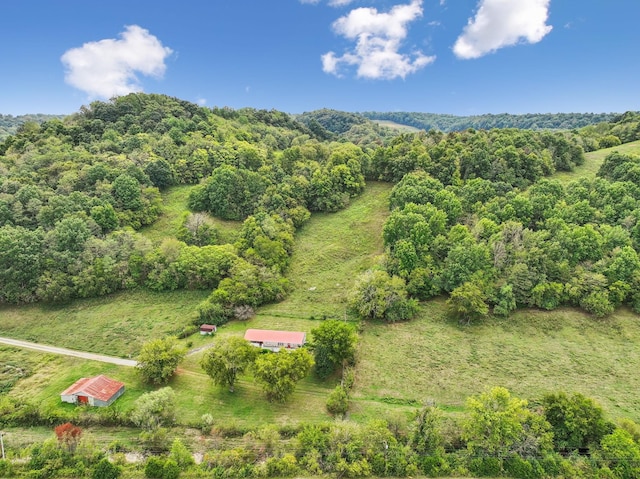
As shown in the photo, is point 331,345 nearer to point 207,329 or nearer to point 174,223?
point 207,329

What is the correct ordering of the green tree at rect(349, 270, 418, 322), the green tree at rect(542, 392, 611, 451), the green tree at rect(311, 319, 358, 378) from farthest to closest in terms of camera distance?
the green tree at rect(349, 270, 418, 322) < the green tree at rect(311, 319, 358, 378) < the green tree at rect(542, 392, 611, 451)

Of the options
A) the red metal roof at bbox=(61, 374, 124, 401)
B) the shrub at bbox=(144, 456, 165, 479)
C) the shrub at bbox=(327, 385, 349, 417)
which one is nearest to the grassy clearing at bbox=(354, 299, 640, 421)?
the shrub at bbox=(327, 385, 349, 417)

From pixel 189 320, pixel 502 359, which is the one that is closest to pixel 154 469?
pixel 189 320

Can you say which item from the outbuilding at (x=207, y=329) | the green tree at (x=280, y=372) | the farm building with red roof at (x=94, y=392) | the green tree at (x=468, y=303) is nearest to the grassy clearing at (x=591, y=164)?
the green tree at (x=468, y=303)

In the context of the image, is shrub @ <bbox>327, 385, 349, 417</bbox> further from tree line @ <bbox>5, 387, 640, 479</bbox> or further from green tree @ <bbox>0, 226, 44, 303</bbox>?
green tree @ <bbox>0, 226, 44, 303</bbox>

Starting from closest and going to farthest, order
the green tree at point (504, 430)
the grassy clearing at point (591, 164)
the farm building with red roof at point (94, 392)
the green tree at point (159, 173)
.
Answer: the green tree at point (504, 430) → the farm building with red roof at point (94, 392) → the grassy clearing at point (591, 164) → the green tree at point (159, 173)

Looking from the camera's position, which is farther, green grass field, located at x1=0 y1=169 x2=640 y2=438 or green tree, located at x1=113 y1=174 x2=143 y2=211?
green tree, located at x1=113 y1=174 x2=143 y2=211

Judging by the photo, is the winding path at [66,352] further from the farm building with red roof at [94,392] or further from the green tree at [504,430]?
the green tree at [504,430]
